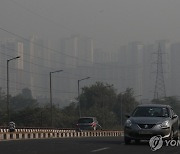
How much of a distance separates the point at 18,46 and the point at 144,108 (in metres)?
150

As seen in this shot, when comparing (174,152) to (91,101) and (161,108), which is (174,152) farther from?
→ (91,101)

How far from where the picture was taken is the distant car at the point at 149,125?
22.7m

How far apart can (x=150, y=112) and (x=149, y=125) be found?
1.18 metres

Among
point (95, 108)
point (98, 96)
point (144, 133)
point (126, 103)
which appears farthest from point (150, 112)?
point (98, 96)

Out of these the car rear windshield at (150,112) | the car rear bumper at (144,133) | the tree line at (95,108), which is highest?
the tree line at (95,108)

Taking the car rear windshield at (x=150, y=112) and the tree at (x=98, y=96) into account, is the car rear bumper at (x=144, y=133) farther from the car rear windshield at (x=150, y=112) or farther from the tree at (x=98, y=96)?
the tree at (x=98, y=96)

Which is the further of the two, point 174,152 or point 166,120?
point 166,120

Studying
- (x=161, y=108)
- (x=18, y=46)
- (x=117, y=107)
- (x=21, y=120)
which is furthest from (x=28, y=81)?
(x=161, y=108)

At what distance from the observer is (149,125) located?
2278 centimetres

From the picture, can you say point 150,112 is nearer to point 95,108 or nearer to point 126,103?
point 95,108

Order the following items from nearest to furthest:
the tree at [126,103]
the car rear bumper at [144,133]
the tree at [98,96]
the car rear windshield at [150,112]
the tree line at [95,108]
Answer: the car rear bumper at [144,133], the car rear windshield at [150,112], the tree line at [95,108], the tree at [126,103], the tree at [98,96]

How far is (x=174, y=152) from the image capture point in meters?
19.0

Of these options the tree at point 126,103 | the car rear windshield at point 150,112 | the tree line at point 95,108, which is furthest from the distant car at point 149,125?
the tree at point 126,103

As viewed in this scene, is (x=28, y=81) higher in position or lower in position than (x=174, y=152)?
higher
